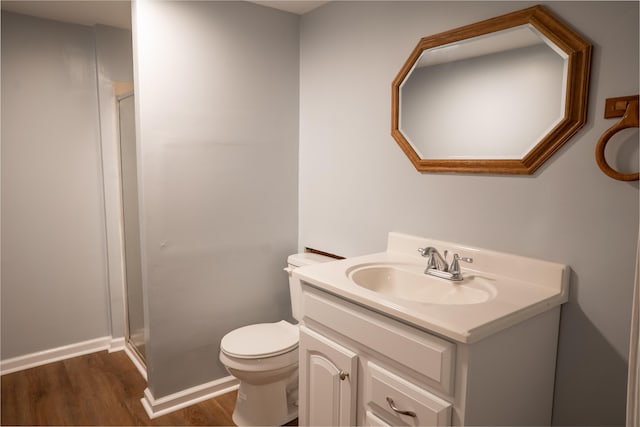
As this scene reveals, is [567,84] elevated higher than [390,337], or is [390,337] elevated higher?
[567,84]

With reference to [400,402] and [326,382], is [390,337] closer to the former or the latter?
[400,402]

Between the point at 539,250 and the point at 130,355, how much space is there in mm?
2606

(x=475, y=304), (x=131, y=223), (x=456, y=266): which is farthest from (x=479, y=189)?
(x=131, y=223)

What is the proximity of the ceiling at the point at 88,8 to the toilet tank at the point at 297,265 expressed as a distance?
1441 millimetres

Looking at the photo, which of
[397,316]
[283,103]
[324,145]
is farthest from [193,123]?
[397,316]

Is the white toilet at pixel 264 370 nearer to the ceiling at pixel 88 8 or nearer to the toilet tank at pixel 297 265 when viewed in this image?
the toilet tank at pixel 297 265

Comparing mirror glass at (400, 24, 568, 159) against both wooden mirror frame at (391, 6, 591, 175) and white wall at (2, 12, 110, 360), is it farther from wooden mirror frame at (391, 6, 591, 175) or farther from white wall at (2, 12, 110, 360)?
white wall at (2, 12, 110, 360)

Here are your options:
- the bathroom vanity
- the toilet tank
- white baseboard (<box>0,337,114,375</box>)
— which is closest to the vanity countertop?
the bathroom vanity

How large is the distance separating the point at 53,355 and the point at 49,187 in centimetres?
112

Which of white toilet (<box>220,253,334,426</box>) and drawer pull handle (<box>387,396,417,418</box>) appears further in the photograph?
white toilet (<box>220,253,334,426</box>)

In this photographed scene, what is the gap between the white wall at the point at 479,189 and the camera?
1.29 m

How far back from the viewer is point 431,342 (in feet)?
3.86

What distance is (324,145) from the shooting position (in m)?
2.37

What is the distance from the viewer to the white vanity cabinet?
1.15 metres
